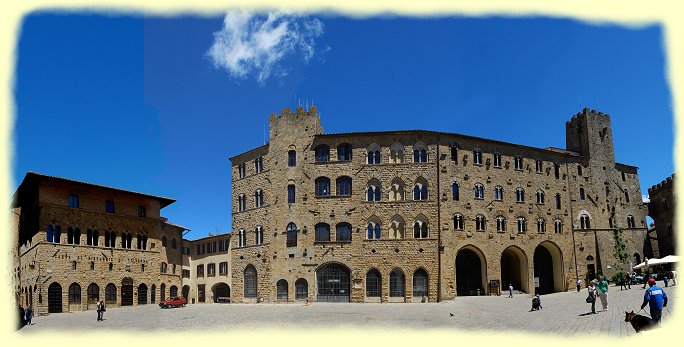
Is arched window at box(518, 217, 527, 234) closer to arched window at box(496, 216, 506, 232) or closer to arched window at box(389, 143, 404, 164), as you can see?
arched window at box(496, 216, 506, 232)

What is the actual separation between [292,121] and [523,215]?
2280 cm

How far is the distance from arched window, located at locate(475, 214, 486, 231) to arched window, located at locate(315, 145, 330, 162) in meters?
14.1

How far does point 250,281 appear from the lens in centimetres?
4459

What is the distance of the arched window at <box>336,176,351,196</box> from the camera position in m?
43.0

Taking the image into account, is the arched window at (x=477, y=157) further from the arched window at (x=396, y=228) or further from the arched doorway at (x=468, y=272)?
the arched window at (x=396, y=228)

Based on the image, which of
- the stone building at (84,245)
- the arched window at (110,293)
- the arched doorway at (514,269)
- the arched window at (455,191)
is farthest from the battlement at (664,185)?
the arched window at (110,293)

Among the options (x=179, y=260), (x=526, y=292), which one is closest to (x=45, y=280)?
(x=179, y=260)

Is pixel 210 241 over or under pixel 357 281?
over

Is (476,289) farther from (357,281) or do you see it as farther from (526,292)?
(357,281)

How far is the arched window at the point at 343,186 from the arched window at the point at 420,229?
617 centimetres

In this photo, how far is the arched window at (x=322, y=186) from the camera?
43344 millimetres

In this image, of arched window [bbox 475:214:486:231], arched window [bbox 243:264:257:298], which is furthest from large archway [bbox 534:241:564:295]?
arched window [bbox 243:264:257:298]

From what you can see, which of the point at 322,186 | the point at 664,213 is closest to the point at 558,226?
the point at 664,213

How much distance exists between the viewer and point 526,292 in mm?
45656
